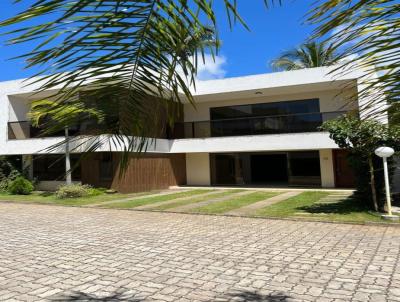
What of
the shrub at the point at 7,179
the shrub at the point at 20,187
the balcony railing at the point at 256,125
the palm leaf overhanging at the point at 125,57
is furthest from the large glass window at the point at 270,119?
the palm leaf overhanging at the point at 125,57

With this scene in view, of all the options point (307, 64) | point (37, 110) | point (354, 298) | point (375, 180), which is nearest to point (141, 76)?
point (37, 110)

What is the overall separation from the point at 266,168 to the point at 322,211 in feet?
46.6

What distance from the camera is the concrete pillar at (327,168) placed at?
21.8 m

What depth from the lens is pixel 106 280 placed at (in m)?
5.82

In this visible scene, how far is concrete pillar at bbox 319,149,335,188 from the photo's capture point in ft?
71.4

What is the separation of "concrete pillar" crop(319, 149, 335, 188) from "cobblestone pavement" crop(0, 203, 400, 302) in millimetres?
11652

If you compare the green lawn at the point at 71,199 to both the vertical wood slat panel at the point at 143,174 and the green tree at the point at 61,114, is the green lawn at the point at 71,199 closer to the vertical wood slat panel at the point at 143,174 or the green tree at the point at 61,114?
the vertical wood slat panel at the point at 143,174

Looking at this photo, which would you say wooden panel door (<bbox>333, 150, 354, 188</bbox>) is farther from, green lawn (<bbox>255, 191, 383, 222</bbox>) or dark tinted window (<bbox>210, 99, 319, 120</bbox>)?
green lawn (<bbox>255, 191, 383, 222</bbox>)

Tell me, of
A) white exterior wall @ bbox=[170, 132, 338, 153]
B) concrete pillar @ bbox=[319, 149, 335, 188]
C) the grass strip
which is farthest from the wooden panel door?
the grass strip

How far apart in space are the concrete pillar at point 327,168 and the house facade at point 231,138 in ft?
0.18

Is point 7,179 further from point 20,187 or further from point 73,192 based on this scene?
point 73,192

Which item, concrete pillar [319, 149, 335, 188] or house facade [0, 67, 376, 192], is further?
concrete pillar [319, 149, 335, 188]

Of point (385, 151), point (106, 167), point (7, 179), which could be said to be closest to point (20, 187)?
point (7, 179)

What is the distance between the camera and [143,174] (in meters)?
21.7
